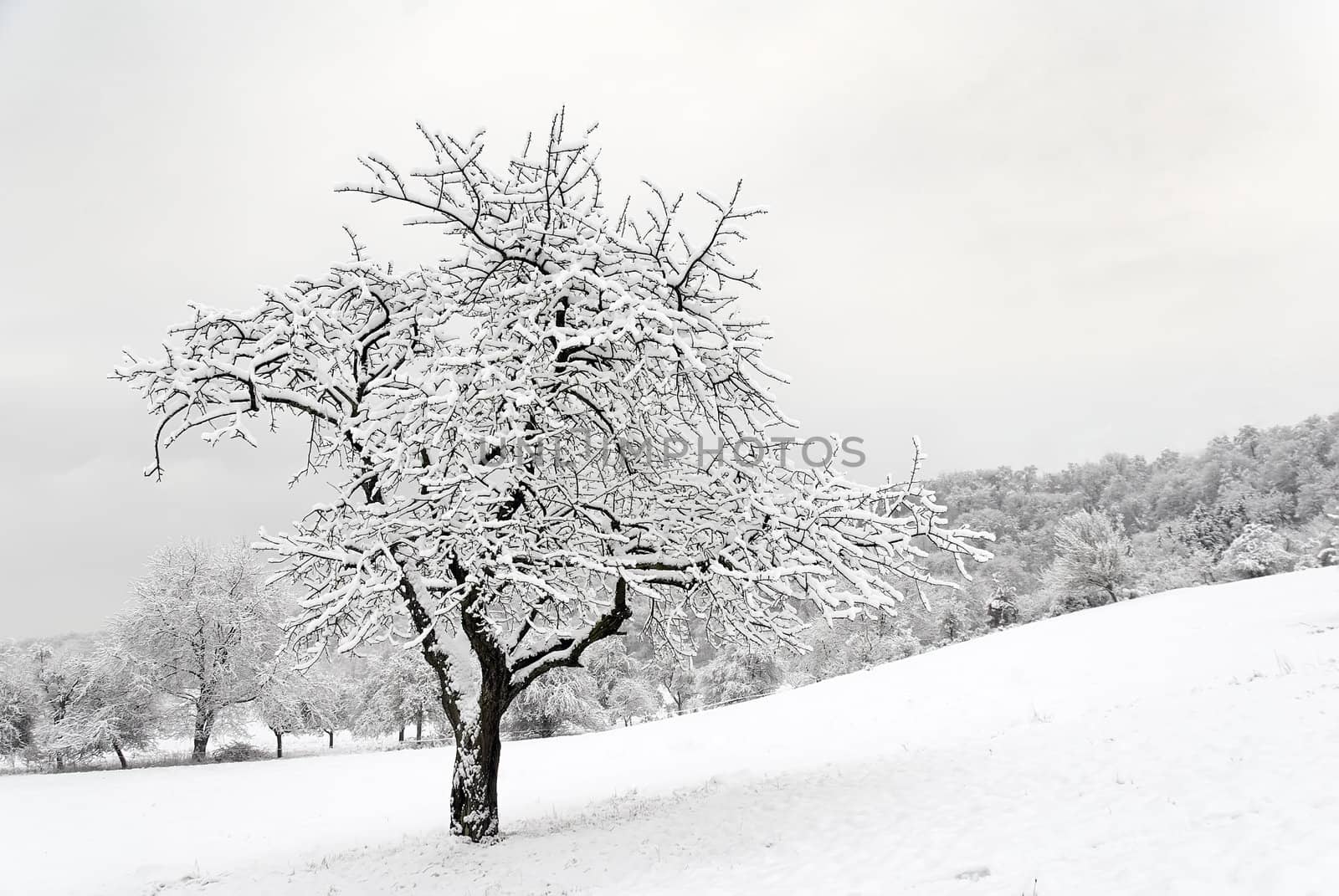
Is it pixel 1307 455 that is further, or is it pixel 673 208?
pixel 1307 455

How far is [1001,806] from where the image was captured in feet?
22.3

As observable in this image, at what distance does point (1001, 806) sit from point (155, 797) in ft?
73.3

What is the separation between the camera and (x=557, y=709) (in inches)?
1299

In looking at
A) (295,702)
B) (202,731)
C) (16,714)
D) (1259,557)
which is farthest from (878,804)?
(1259,557)

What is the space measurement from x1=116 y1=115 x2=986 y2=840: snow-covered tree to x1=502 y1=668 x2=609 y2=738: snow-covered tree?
2545cm

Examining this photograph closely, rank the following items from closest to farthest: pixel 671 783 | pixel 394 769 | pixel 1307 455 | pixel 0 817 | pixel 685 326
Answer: pixel 685 326 → pixel 671 783 → pixel 0 817 → pixel 394 769 → pixel 1307 455

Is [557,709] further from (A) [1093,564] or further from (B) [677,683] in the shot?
(A) [1093,564]

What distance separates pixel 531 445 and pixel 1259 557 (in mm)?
43183

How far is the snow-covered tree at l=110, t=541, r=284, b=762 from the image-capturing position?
24406mm

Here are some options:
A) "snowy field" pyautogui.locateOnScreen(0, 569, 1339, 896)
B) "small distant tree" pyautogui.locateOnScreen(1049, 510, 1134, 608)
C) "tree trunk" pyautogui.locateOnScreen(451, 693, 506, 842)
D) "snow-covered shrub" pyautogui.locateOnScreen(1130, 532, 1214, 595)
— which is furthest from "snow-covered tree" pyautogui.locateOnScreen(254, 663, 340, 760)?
"snow-covered shrub" pyautogui.locateOnScreen(1130, 532, 1214, 595)

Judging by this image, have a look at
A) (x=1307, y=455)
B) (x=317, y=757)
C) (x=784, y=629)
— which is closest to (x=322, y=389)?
(x=784, y=629)

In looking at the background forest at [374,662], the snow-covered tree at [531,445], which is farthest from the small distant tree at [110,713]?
the snow-covered tree at [531,445]

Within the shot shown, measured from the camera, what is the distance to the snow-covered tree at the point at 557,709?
3272 centimetres

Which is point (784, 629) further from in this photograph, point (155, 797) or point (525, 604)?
point (155, 797)
